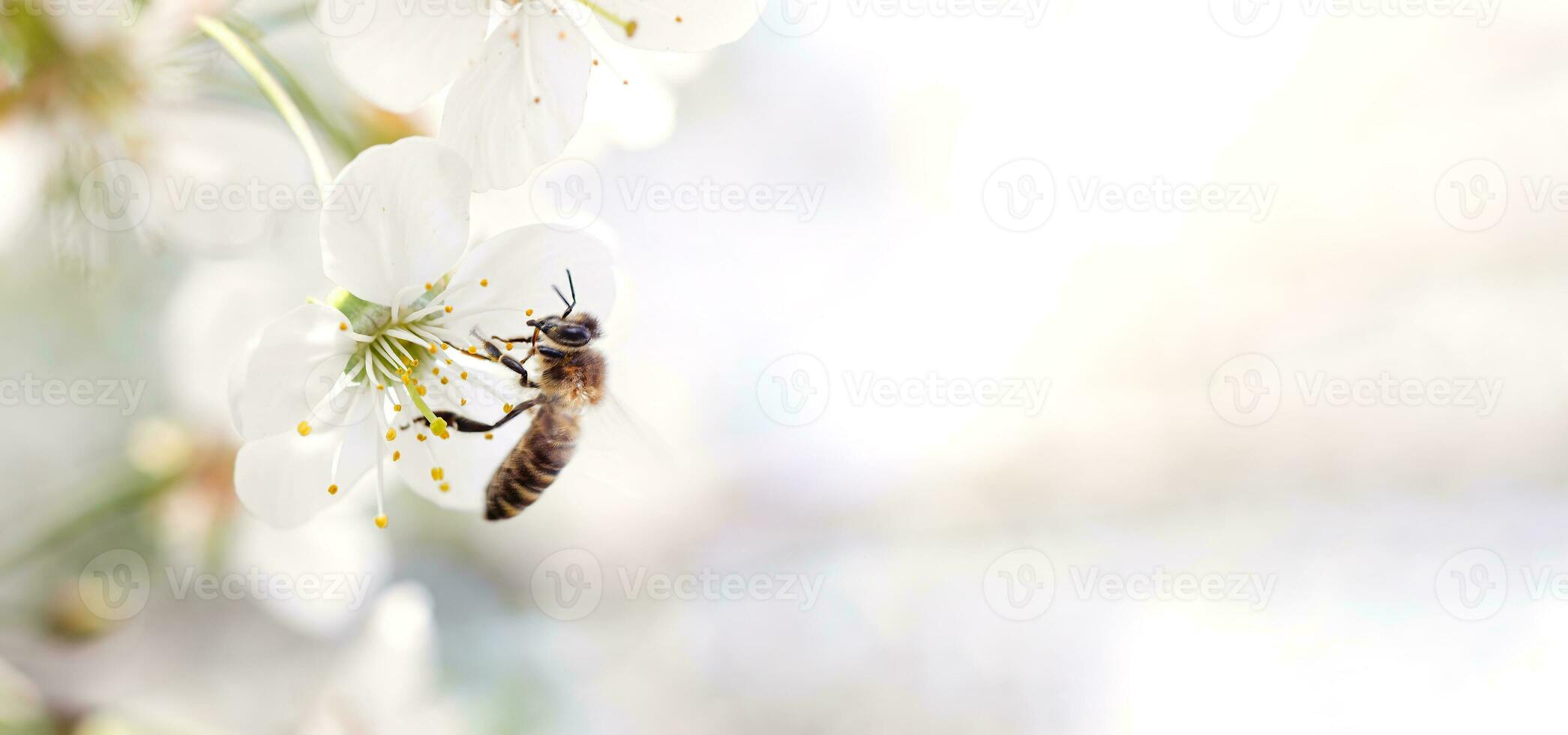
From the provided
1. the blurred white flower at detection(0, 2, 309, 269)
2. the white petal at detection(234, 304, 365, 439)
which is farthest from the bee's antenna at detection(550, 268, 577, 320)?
the blurred white flower at detection(0, 2, 309, 269)
